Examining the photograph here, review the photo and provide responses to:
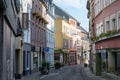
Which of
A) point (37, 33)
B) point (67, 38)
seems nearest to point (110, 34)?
point (37, 33)

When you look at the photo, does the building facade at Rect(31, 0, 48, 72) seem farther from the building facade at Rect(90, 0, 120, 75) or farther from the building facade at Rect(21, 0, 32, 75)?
the building facade at Rect(90, 0, 120, 75)

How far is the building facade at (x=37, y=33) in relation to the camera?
47.8 metres

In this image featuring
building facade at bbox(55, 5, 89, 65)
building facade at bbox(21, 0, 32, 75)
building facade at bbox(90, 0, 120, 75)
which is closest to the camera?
building facade at bbox(90, 0, 120, 75)

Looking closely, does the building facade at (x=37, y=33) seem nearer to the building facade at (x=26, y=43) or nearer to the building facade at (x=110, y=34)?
the building facade at (x=26, y=43)

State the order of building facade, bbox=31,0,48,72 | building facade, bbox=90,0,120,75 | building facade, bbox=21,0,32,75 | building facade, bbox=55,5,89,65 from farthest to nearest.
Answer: building facade, bbox=55,5,89,65 < building facade, bbox=31,0,48,72 < building facade, bbox=21,0,32,75 < building facade, bbox=90,0,120,75

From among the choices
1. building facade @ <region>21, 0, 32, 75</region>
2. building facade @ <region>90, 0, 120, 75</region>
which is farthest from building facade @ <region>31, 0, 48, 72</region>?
building facade @ <region>90, 0, 120, 75</region>

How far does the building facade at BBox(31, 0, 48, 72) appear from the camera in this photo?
157 ft

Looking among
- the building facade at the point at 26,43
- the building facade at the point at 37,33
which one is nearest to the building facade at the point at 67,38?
the building facade at the point at 37,33

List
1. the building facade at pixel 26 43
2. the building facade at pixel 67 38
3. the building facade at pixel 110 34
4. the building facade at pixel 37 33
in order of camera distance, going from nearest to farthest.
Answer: the building facade at pixel 110 34
the building facade at pixel 26 43
the building facade at pixel 37 33
the building facade at pixel 67 38

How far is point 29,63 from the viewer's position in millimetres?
44031

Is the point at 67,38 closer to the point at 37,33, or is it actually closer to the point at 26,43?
the point at 37,33

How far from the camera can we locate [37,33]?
51.9 metres

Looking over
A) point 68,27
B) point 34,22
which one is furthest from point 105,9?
point 68,27

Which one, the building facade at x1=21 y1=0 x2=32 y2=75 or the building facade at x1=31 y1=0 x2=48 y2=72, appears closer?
the building facade at x1=21 y1=0 x2=32 y2=75
